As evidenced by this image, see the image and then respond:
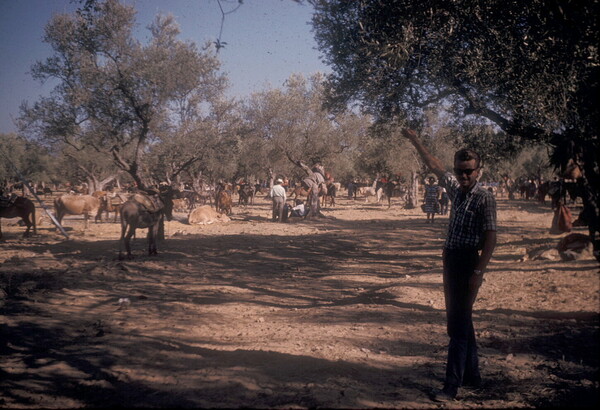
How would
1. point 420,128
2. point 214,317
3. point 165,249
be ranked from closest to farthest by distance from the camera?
point 214,317
point 420,128
point 165,249

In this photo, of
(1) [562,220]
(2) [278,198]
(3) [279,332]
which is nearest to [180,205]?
(2) [278,198]

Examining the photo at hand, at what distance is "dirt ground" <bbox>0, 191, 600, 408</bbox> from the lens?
3579 millimetres

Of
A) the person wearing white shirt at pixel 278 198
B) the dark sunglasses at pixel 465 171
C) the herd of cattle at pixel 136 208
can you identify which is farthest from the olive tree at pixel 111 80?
the dark sunglasses at pixel 465 171

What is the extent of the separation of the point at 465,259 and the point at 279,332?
9.33 ft

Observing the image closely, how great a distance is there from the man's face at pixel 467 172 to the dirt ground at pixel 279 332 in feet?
6.12

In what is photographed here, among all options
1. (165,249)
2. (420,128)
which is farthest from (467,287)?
(165,249)

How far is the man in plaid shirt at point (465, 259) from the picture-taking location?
336cm

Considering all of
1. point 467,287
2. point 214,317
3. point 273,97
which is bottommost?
point 214,317

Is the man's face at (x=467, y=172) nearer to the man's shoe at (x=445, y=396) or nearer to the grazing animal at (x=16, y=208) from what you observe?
the man's shoe at (x=445, y=396)

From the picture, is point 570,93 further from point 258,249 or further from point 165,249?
point 165,249

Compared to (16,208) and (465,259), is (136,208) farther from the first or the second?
(465,259)

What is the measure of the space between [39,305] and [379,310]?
18.0 ft

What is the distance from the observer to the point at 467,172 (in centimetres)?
353

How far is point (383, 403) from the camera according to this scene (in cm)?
336
